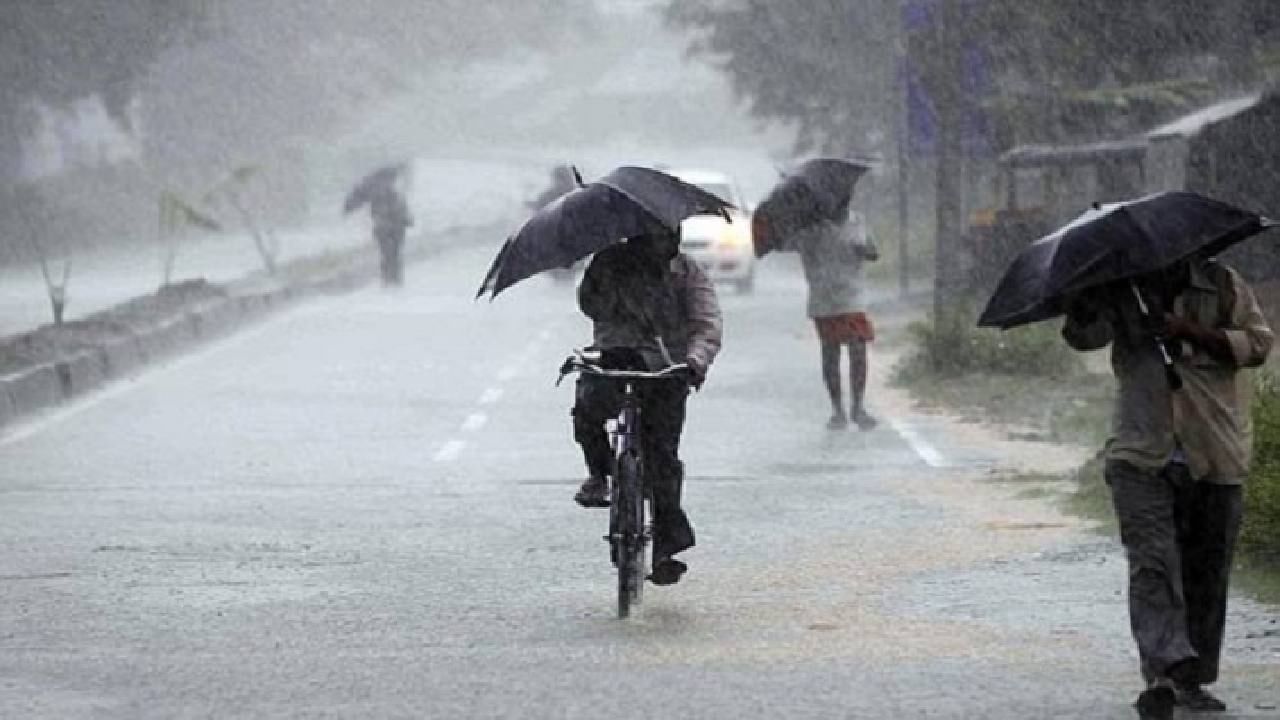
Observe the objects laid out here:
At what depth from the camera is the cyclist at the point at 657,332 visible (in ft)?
32.9

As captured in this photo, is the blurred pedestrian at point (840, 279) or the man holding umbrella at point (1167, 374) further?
the blurred pedestrian at point (840, 279)

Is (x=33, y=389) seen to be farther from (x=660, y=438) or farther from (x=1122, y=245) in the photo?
(x=1122, y=245)

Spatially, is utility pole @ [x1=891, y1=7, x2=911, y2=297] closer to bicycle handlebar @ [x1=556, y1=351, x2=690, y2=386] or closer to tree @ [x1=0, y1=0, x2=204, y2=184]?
bicycle handlebar @ [x1=556, y1=351, x2=690, y2=386]

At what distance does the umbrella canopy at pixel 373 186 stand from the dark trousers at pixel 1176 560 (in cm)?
2790

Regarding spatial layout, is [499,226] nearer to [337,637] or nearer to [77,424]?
[77,424]

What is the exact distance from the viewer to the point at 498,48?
109m

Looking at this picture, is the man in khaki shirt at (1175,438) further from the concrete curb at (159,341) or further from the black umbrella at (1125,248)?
the concrete curb at (159,341)

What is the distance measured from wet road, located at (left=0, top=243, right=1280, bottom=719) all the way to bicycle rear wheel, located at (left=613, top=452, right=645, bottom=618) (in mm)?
128

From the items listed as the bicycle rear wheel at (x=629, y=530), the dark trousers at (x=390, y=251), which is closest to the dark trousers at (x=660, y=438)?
the bicycle rear wheel at (x=629, y=530)

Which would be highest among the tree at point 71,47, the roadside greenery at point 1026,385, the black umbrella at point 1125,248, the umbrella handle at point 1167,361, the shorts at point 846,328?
the tree at point 71,47

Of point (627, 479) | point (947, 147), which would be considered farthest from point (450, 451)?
point (947, 147)

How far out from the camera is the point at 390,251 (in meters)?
38.5

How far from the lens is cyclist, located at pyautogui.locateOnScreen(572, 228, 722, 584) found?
10.0 m

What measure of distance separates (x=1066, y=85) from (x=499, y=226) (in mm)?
30826
